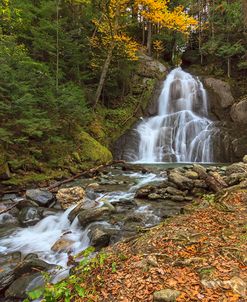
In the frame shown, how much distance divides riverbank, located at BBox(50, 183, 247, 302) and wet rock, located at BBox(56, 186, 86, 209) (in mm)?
3771

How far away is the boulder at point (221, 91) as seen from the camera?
18.8m

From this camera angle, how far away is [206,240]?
356cm

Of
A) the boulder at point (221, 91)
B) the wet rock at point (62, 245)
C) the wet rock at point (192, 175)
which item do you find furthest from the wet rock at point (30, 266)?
the boulder at point (221, 91)

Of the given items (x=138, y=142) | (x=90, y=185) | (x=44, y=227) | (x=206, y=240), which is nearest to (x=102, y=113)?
(x=138, y=142)

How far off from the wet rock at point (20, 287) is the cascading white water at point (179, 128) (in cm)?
1193

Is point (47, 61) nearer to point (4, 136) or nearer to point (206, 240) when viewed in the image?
point (4, 136)

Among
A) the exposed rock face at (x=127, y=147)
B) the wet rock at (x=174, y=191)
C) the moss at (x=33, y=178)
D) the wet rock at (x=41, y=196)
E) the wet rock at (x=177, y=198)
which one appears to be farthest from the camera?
the exposed rock face at (x=127, y=147)

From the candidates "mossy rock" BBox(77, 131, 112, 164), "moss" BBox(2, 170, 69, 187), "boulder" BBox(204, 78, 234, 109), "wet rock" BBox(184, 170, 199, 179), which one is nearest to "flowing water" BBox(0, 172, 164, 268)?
"moss" BBox(2, 170, 69, 187)

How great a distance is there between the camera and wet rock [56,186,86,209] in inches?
300

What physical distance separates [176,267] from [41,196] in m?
5.67

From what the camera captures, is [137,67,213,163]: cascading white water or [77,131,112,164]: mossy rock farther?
[137,67,213,163]: cascading white water

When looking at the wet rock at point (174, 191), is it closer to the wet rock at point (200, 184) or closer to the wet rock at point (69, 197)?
the wet rock at point (200, 184)

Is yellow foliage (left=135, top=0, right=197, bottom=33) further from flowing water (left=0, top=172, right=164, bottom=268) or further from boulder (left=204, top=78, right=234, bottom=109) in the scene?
flowing water (left=0, top=172, right=164, bottom=268)

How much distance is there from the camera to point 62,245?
5336mm
